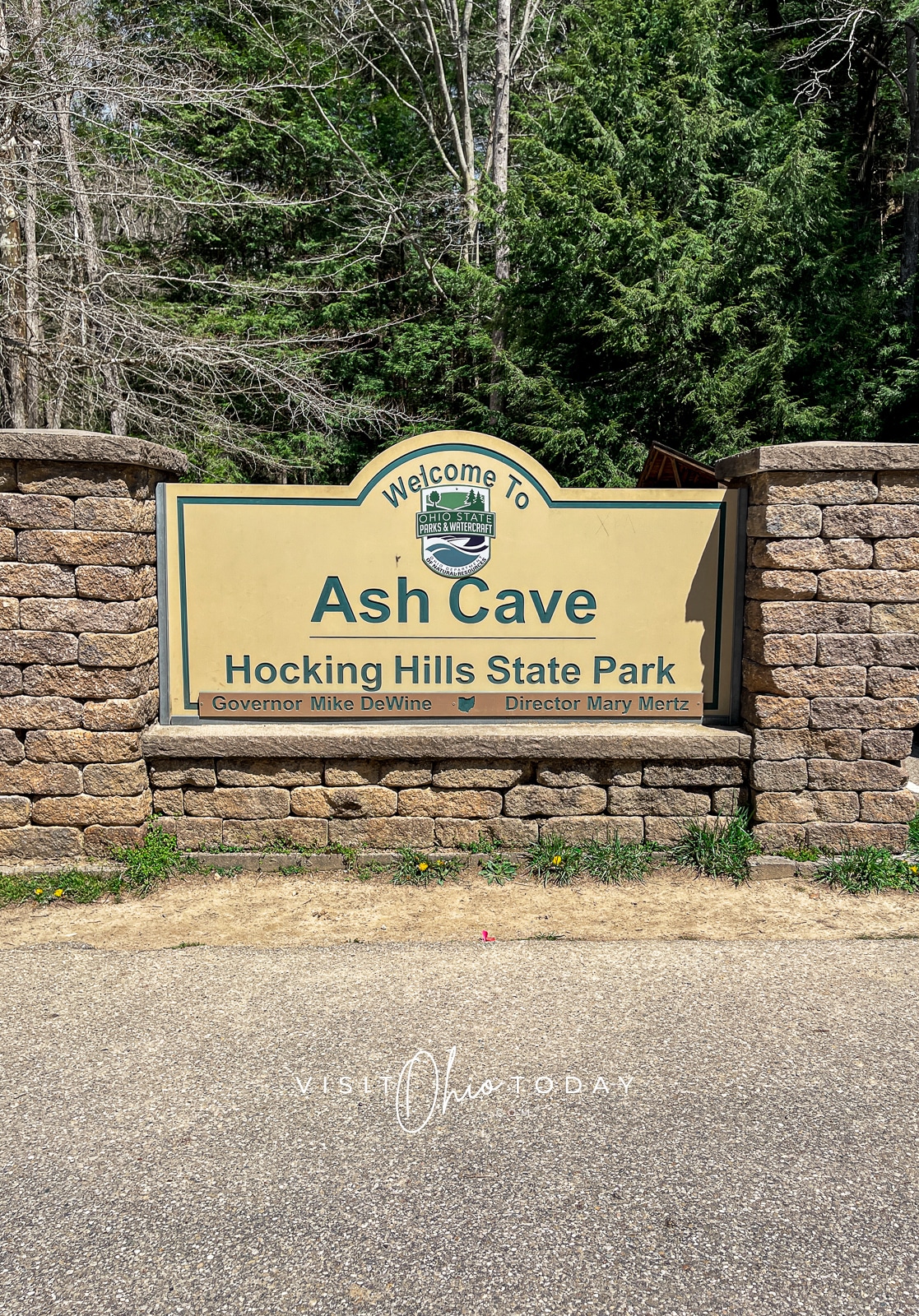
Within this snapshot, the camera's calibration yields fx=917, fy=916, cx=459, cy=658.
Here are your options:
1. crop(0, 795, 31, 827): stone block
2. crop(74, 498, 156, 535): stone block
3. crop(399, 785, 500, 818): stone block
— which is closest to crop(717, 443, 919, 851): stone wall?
crop(399, 785, 500, 818): stone block

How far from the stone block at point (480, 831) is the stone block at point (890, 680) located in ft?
6.12

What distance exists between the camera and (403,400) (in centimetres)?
1309

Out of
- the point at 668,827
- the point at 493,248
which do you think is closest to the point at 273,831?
the point at 668,827

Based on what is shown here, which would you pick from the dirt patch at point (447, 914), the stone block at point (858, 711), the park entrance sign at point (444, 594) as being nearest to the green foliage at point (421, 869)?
the dirt patch at point (447, 914)

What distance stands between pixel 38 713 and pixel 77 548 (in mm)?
835

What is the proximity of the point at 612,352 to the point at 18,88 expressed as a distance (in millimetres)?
5642

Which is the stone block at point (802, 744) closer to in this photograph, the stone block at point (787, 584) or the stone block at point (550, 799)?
the stone block at point (787, 584)

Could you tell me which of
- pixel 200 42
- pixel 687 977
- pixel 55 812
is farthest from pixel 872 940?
pixel 200 42

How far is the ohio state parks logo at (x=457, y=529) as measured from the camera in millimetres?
4758

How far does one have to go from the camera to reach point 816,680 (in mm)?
4633

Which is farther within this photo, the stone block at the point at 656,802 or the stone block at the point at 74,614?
the stone block at the point at 656,802

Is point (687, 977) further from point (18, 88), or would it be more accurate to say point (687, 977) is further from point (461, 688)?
point (18, 88)

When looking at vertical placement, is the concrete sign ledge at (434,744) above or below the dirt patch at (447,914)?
above

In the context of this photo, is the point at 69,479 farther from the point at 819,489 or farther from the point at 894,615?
the point at 894,615
